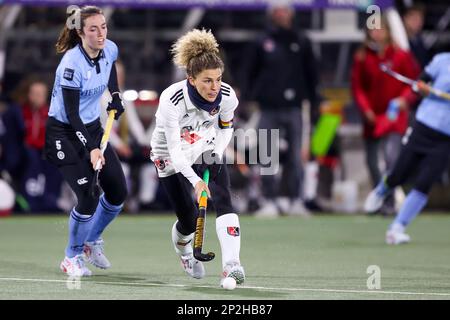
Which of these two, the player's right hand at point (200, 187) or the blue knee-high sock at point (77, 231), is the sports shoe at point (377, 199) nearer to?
the blue knee-high sock at point (77, 231)

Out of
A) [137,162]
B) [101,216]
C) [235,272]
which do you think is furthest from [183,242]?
[137,162]

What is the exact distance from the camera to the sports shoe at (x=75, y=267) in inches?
315

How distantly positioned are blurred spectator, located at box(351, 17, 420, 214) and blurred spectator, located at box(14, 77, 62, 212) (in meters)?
3.72

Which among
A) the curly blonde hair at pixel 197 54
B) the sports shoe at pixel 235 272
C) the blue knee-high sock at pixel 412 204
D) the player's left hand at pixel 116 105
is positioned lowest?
the blue knee-high sock at pixel 412 204

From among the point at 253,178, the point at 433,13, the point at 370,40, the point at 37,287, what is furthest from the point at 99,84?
the point at 433,13

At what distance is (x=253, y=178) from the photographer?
14875mm

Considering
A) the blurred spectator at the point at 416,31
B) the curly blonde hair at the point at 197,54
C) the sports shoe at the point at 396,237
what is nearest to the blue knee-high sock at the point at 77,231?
the curly blonde hair at the point at 197,54

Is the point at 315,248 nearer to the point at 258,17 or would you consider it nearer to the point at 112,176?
the point at 112,176

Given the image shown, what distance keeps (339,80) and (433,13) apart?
5.52ft

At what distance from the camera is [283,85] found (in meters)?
13.4

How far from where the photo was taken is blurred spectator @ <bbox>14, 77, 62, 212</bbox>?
1418 centimetres

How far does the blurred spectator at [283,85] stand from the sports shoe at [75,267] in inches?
215

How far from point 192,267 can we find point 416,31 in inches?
274

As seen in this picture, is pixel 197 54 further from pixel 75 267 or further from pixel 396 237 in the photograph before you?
pixel 396 237
